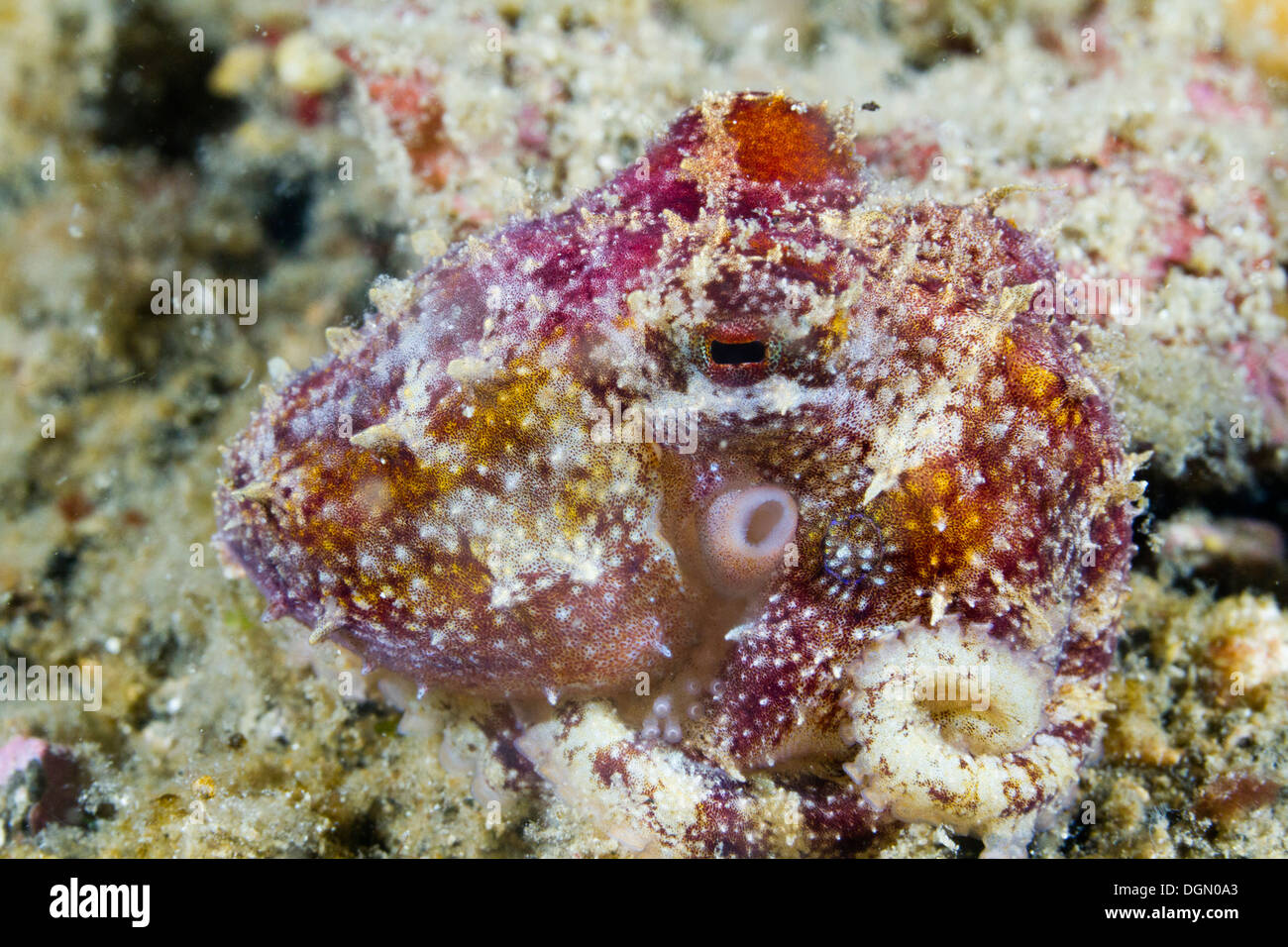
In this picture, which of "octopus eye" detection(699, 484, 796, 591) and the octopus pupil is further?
"octopus eye" detection(699, 484, 796, 591)

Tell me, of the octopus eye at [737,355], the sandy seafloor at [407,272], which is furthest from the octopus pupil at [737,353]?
the sandy seafloor at [407,272]

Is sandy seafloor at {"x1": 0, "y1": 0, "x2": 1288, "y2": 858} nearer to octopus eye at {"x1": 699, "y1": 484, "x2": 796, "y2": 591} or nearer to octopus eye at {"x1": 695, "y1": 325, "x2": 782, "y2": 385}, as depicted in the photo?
octopus eye at {"x1": 695, "y1": 325, "x2": 782, "y2": 385}

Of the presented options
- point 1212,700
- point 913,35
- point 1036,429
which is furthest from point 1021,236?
point 913,35

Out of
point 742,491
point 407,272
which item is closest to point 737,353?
point 742,491

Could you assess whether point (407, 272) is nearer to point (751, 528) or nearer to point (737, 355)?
point (737, 355)

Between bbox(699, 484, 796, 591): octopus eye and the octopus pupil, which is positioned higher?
the octopus pupil

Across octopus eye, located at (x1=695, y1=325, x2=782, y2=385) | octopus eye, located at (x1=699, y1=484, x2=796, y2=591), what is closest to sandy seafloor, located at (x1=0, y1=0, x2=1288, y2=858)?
octopus eye, located at (x1=695, y1=325, x2=782, y2=385)

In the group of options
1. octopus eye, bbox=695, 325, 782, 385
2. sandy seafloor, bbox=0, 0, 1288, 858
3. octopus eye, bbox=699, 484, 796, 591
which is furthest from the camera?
sandy seafloor, bbox=0, 0, 1288, 858
